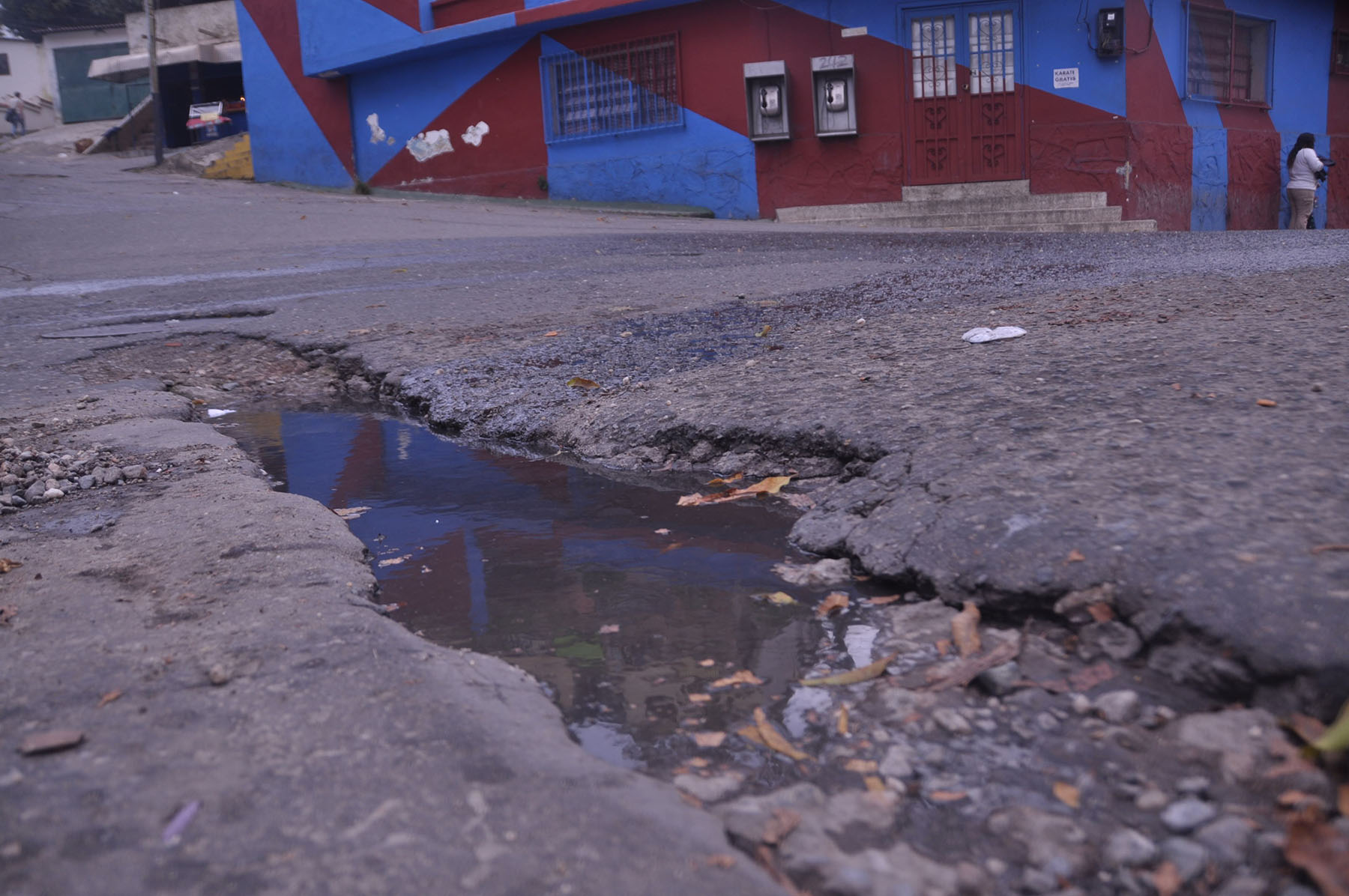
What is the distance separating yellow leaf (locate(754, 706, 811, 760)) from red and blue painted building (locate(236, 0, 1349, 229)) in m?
12.5

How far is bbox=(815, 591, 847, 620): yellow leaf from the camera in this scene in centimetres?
188

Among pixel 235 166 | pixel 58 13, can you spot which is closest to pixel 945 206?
pixel 235 166

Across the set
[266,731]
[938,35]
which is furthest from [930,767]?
[938,35]

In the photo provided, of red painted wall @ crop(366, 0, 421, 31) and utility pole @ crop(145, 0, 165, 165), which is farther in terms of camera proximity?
utility pole @ crop(145, 0, 165, 165)

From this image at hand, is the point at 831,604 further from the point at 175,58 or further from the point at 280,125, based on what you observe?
the point at 175,58

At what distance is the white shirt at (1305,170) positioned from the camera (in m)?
13.6

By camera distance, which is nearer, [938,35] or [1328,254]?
[1328,254]

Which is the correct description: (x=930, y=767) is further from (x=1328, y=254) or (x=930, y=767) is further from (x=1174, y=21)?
(x=1174, y=21)

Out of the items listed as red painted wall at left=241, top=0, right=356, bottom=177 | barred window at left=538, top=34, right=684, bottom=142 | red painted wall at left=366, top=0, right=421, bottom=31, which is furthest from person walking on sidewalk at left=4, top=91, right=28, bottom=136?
barred window at left=538, top=34, right=684, bottom=142

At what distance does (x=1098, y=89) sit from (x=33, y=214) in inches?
486

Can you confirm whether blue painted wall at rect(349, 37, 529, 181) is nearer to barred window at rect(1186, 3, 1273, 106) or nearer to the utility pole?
the utility pole

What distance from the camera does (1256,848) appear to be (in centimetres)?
113

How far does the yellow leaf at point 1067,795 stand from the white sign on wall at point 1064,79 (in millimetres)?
13009

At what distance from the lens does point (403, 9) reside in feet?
49.8
